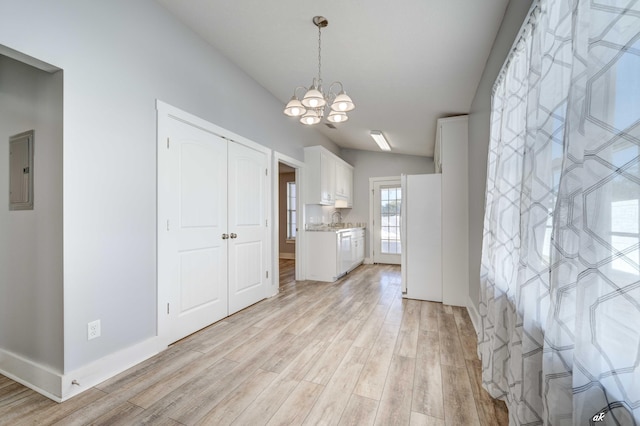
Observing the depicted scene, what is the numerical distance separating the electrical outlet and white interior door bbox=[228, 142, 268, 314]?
1.37 metres

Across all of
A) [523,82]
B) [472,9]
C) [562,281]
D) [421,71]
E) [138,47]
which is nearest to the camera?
[562,281]

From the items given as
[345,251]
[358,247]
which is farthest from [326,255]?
[358,247]

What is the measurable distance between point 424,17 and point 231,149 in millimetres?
2245

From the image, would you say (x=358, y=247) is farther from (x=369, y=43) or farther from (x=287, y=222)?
(x=369, y=43)

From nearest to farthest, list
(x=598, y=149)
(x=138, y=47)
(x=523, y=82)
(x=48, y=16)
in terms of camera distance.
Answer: (x=598, y=149) < (x=523, y=82) < (x=48, y=16) < (x=138, y=47)

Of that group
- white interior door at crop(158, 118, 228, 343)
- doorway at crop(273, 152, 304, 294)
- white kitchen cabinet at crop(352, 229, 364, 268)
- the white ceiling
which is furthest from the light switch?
white kitchen cabinet at crop(352, 229, 364, 268)

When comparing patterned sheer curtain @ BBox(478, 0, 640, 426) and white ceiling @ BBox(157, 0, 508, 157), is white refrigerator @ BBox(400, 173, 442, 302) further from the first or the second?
patterned sheer curtain @ BBox(478, 0, 640, 426)

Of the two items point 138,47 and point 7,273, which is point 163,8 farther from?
point 7,273

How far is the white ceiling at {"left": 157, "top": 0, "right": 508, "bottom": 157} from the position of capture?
2129mm

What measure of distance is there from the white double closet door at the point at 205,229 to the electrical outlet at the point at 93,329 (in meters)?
0.47

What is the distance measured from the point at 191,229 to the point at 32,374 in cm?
142

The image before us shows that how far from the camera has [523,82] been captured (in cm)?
155

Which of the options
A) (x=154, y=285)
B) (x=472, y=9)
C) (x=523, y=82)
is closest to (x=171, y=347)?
(x=154, y=285)

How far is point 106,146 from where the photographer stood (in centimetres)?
204
